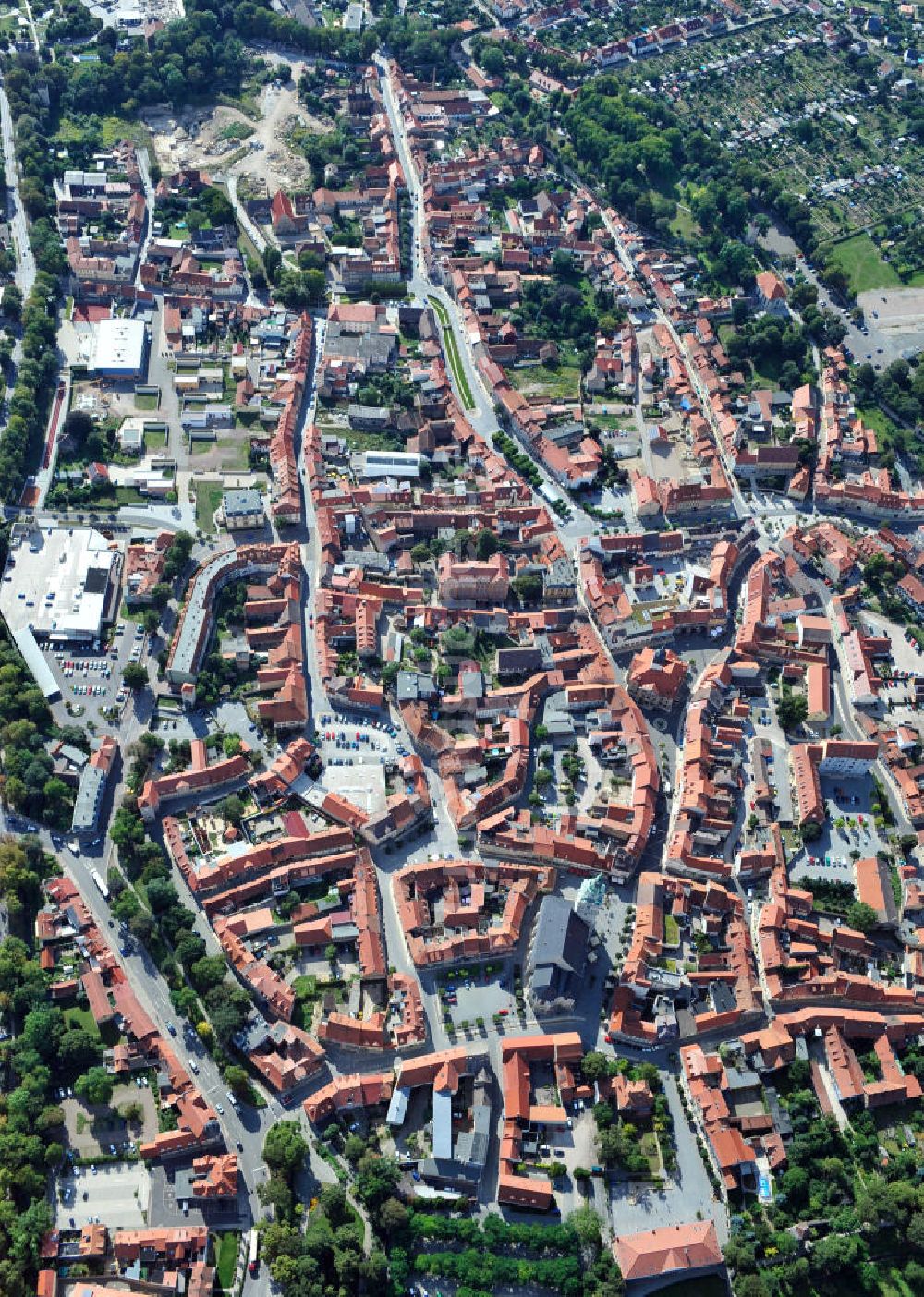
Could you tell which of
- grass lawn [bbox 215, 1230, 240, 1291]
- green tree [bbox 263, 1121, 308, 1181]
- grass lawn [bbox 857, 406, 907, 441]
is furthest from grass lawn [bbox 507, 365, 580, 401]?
grass lawn [bbox 215, 1230, 240, 1291]

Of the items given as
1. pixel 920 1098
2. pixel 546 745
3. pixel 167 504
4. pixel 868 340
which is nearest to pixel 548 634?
pixel 546 745

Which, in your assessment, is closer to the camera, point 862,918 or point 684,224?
point 862,918

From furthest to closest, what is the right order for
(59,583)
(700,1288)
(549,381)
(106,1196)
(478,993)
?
1. (549,381)
2. (59,583)
3. (478,993)
4. (106,1196)
5. (700,1288)

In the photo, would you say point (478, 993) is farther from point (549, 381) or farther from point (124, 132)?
point (124, 132)

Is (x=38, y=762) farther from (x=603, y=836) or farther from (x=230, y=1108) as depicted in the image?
(x=603, y=836)

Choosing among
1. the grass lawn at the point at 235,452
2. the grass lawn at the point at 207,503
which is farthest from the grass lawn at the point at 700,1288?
the grass lawn at the point at 235,452

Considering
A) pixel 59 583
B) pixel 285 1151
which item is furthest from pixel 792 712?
pixel 59 583
